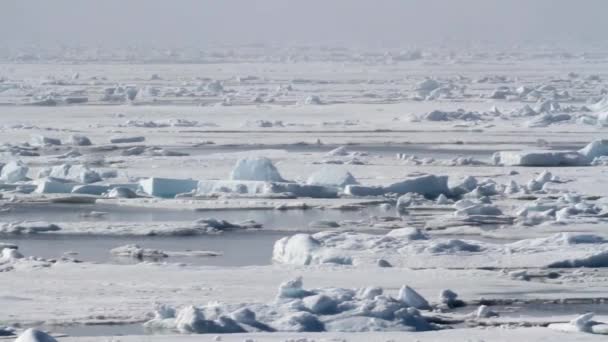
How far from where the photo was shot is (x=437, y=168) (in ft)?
47.9

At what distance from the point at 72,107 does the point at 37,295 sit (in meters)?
17.4

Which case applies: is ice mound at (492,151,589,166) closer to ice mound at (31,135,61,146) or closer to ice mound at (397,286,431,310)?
ice mound at (31,135,61,146)

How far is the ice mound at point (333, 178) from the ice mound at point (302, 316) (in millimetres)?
5368

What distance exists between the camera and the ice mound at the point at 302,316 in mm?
7047

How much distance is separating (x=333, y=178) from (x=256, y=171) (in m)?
0.75

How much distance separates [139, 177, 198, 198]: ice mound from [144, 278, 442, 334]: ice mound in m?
5.27

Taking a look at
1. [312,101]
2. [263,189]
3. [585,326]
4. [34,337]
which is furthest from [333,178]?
[312,101]

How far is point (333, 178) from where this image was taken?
13.0 meters

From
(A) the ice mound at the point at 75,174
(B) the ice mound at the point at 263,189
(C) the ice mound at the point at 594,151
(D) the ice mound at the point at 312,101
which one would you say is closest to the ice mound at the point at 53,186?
(A) the ice mound at the point at 75,174

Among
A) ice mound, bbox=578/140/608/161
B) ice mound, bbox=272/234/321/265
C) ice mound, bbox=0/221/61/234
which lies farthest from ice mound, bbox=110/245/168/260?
ice mound, bbox=578/140/608/161

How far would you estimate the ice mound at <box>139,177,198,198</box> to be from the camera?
500 inches

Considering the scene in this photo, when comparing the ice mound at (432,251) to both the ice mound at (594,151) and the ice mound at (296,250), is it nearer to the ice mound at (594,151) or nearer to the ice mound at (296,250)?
the ice mound at (296,250)

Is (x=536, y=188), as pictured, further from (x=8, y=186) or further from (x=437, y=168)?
(x=8, y=186)

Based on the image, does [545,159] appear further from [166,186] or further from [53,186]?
[53,186]
